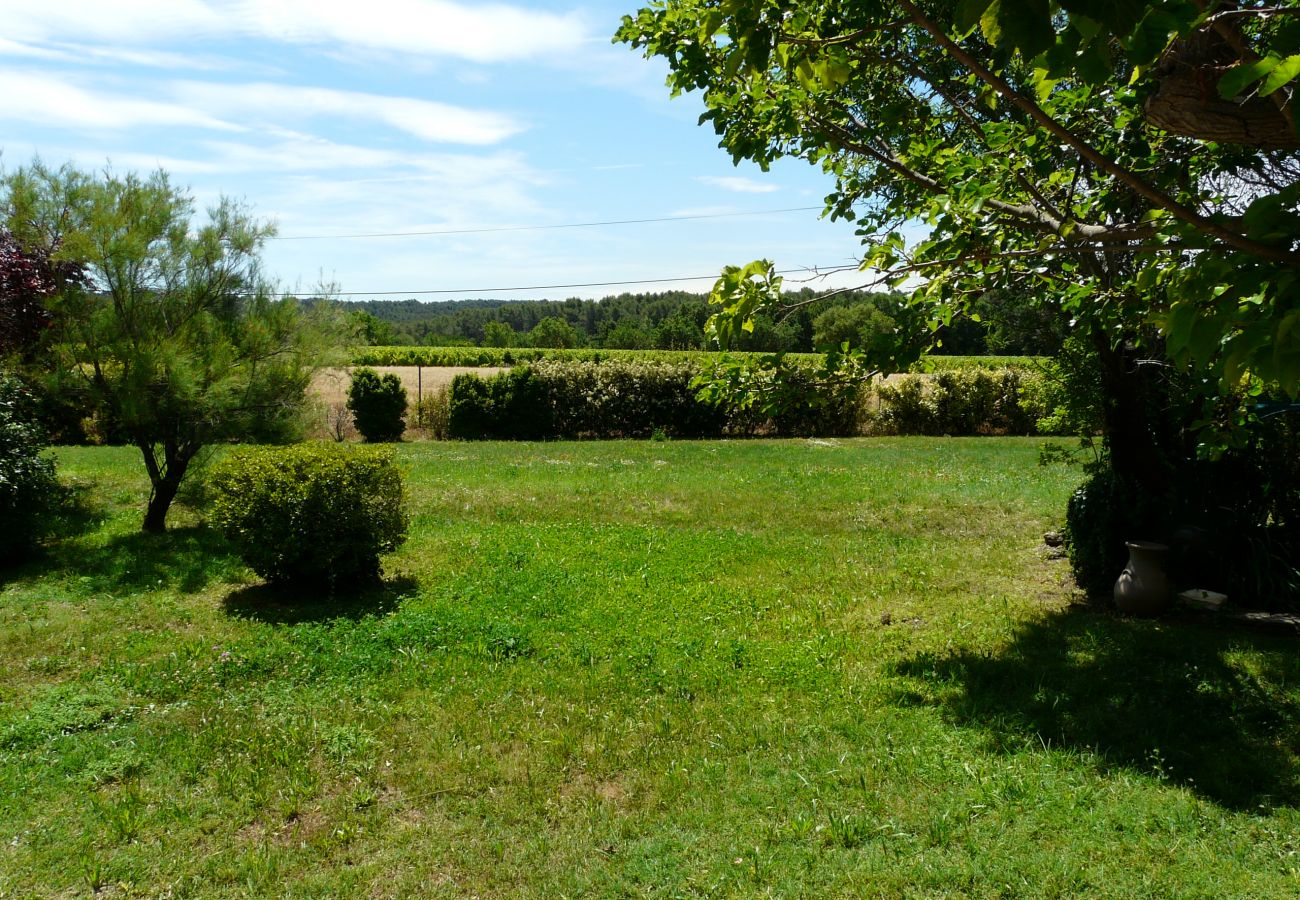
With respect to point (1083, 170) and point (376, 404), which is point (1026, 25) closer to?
point (1083, 170)

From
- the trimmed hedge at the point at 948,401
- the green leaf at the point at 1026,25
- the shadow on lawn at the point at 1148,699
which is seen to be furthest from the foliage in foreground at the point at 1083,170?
the trimmed hedge at the point at 948,401

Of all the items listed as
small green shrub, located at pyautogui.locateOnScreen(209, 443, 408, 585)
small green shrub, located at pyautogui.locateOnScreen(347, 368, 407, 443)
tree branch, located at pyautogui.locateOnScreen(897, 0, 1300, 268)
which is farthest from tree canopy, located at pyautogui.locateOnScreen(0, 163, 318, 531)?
small green shrub, located at pyautogui.locateOnScreen(347, 368, 407, 443)

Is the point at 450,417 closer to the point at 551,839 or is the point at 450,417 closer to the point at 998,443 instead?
the point at 998,443

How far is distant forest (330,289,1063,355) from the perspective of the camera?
8.56m

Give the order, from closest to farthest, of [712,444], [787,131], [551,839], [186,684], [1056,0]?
[1056,0] → [551,839] → [186,684] → [787,131] → [712,444]

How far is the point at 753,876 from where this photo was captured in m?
3.27

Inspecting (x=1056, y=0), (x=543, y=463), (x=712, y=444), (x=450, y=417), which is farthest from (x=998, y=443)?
(x=1056, y=0)

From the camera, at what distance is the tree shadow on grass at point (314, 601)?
6.49 meters

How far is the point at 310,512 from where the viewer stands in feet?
22.4

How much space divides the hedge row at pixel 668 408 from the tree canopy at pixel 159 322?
10.8m

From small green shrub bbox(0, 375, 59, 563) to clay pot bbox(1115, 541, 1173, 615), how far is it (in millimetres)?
9496

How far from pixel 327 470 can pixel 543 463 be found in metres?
7.97

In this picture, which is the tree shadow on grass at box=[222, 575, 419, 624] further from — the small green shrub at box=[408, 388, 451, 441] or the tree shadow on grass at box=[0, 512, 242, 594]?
the small green shrub at box=[408, 388, 451, 441]

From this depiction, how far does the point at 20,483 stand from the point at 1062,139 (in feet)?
29.0
